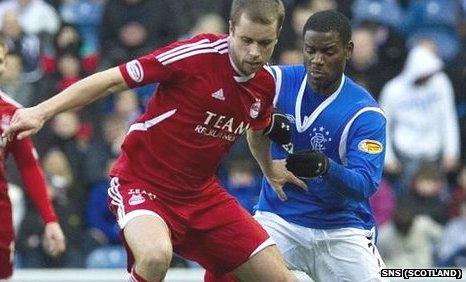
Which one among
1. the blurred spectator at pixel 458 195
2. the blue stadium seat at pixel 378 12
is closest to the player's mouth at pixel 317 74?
the blurred spectator at pixel 458 195

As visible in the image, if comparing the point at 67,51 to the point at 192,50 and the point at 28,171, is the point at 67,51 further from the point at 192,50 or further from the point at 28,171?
the point at 192,50

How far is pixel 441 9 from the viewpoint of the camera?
14703 millimetres

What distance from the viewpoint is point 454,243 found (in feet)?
42.1

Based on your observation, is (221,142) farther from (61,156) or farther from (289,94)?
(61,156)

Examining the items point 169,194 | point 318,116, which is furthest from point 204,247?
point 318,116

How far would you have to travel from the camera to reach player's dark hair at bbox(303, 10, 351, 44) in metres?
8.28

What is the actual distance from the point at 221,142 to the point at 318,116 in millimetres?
703

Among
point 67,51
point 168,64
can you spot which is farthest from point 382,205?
point 168,64

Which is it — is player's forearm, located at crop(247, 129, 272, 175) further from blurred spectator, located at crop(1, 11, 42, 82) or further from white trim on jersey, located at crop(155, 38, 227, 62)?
blurred spectator, located at crop(1, 11, 42, 82)

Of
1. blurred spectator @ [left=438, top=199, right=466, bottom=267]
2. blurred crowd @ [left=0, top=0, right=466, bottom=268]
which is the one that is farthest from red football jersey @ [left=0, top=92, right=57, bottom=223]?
blurred spectator @ [left=438, top=199, right=466, bottom=267]

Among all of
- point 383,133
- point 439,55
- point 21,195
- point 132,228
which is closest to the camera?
point 132,228

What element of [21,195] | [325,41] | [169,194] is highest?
[325,41]

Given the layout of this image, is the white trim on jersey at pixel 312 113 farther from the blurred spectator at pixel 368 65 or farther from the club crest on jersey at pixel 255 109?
the blurred spectator at pixel 368 65

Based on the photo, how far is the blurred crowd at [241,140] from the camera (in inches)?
511
